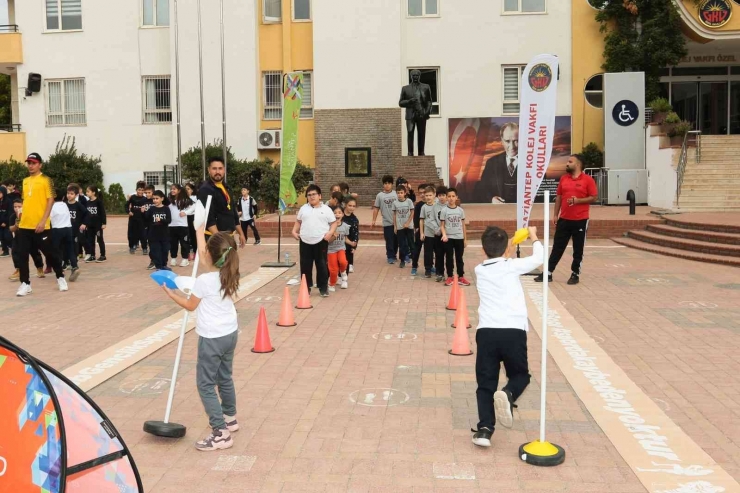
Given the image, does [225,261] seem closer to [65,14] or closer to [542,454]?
[542,454]

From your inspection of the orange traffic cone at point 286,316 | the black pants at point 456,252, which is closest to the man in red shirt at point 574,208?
the black pants at point 456,252

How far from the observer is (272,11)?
31.1 meters

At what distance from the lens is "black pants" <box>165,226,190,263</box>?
52.2ft

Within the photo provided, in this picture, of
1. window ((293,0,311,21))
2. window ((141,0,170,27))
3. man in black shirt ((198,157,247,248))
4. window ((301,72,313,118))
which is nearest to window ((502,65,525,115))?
window ((301,72,313,118))

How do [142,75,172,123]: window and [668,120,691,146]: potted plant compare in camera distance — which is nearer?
[668,120,691,146]: potted plant

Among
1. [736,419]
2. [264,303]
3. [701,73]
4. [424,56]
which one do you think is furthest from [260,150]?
[736,419]

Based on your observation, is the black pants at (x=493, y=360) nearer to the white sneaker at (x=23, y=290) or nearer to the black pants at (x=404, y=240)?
the white sneaker at (x=23, y=290)

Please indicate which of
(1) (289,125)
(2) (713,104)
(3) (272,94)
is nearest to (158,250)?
(1) (289,125)

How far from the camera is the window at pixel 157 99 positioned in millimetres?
31734

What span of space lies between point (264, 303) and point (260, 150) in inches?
786

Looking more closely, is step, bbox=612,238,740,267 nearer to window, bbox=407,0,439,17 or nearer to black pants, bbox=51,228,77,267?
black pants, bbox=51,228,77,267

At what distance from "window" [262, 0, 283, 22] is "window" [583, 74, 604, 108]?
12.1 meters

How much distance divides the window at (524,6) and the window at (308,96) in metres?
7.91

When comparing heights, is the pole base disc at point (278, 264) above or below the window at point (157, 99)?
below
